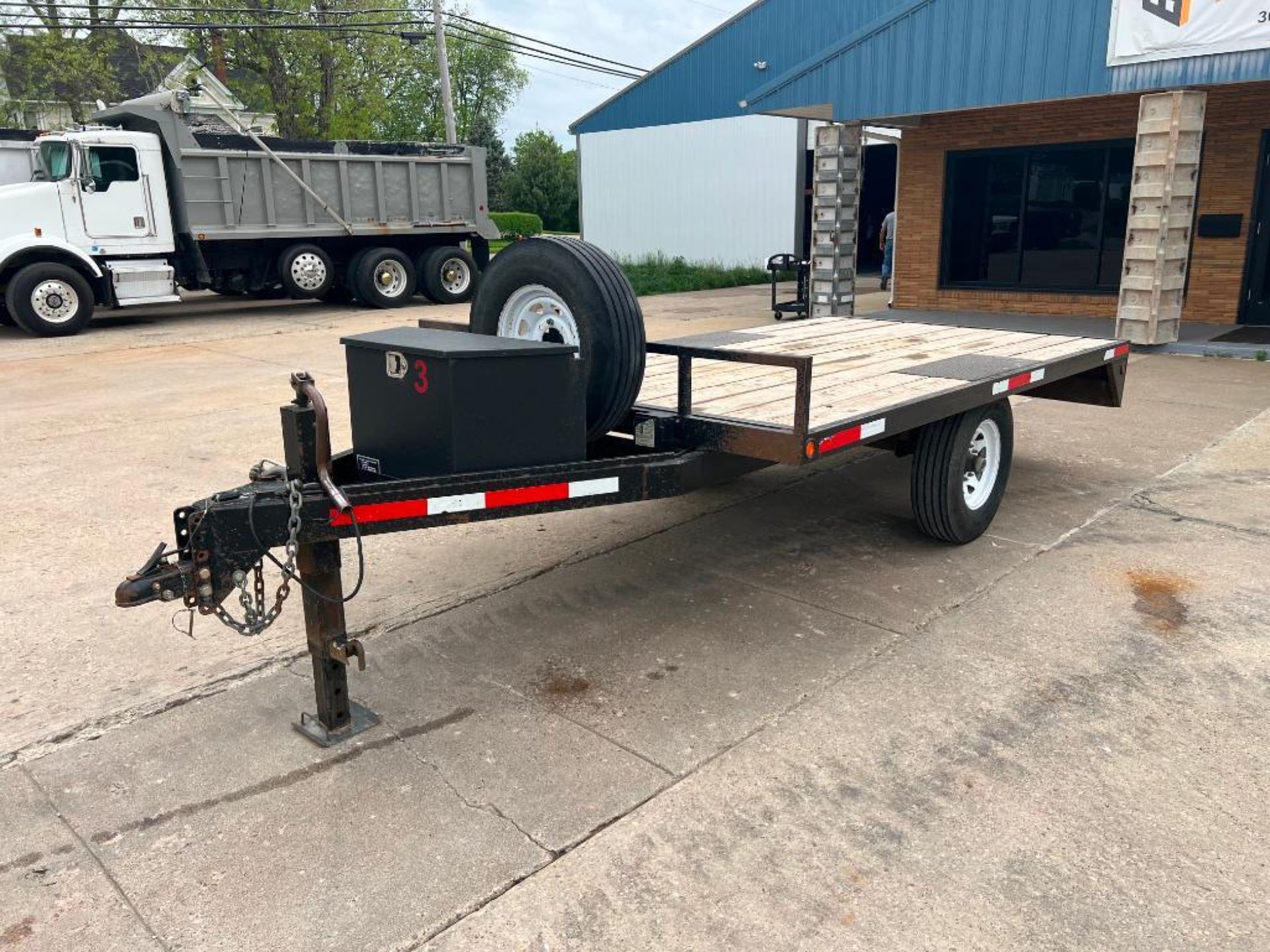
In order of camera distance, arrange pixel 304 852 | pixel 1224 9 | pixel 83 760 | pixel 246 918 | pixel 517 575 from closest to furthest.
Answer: pixel 246 918
pixel 304 852
pixel 83 760
pixel 517 575
pixel 1224 9

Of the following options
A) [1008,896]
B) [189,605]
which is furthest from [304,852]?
[1008,896]

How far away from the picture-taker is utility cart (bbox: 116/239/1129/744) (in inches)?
120

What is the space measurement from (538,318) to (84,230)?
44.3ft

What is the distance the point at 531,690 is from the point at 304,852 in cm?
111

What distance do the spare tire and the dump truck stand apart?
13109 mm

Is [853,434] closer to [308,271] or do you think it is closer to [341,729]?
[341,729]

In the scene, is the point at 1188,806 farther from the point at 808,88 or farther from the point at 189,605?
the point at 808,88

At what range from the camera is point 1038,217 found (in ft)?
48.5

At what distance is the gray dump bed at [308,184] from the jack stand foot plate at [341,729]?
14271 mm

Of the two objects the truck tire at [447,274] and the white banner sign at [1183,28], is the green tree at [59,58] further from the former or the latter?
the white banner sign at [1183,28]

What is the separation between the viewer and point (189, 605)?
3.06 metres

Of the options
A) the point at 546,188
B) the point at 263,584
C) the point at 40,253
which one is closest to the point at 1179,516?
the point at 263,584

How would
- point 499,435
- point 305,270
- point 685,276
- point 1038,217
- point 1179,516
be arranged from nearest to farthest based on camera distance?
point 499,435 < point 1179,516 < point 1038,217 < point 305,270 < point 685,276

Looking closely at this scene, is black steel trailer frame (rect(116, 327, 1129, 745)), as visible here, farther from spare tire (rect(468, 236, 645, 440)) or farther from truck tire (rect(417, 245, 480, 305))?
truck tire (rect(417, 245, 480, 305))
